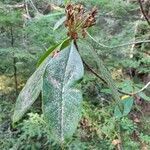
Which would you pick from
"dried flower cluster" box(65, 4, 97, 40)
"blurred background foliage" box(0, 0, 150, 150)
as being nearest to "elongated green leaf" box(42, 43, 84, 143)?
"dried flower cluster" box(65, 4, 97, 40)

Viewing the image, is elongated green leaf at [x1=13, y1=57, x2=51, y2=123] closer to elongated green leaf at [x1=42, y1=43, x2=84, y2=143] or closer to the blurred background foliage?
elongated green leaf at [x1=42, y1=43, x2=84, y2=143]

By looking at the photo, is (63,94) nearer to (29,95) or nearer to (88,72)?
(29,95)

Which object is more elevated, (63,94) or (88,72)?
(63,94)

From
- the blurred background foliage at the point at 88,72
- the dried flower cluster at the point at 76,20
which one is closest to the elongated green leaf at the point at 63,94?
the dried flower cluster at the point at 76,20

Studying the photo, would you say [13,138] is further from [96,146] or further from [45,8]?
[45,8]

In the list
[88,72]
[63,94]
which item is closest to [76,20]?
[63,94]

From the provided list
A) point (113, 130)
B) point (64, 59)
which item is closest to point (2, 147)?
point (113, 130)
